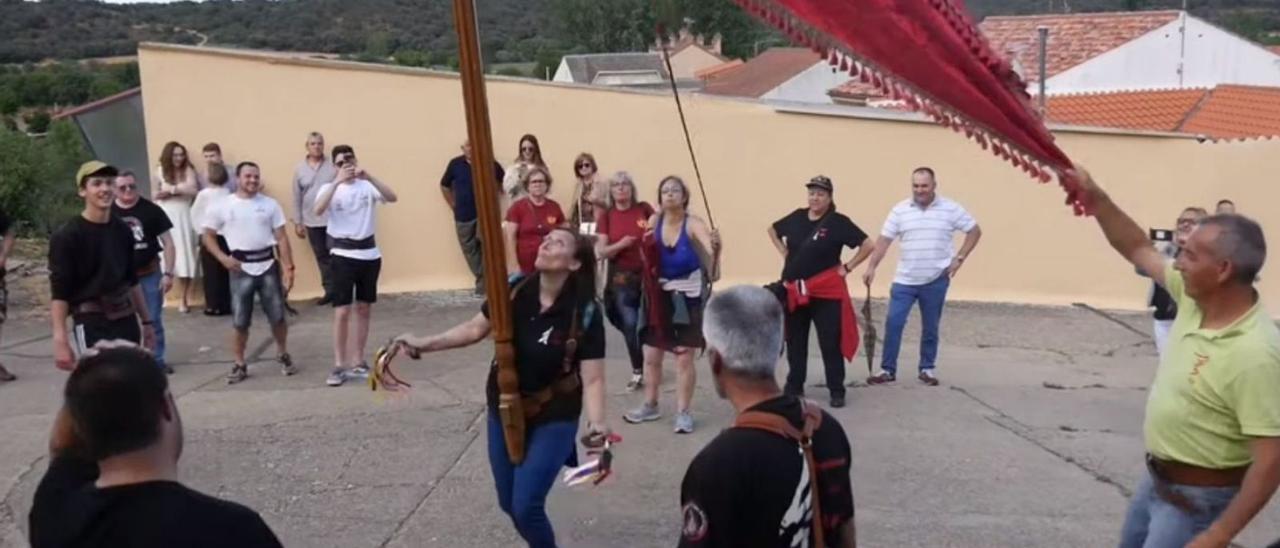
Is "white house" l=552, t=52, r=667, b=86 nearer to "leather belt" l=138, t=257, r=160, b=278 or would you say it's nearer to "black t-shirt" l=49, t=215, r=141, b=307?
"leather belt" l=138, t=257, r=160, b=278

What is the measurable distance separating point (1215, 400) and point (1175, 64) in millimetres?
28405

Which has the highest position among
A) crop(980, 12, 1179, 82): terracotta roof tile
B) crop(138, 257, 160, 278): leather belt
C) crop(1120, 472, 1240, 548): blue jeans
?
crop(980, 12, 1179, 82): terracotta roof tile

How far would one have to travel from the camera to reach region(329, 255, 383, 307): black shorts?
902 centimetres

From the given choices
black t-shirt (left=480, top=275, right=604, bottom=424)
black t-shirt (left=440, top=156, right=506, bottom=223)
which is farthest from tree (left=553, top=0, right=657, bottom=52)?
black t-shirt (left=480, top=275, right=604, bottom=424)

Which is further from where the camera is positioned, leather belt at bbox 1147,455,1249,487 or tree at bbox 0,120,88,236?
tree at bbox 0,120,88,236

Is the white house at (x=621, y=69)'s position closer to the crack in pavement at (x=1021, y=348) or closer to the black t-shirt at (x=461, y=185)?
the black t-shirt at (x=461, y=185)

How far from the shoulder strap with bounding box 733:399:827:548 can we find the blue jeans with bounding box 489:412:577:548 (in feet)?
6.64

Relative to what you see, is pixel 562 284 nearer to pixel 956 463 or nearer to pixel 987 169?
pixel 956 463

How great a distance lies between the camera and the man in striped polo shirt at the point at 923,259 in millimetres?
9312

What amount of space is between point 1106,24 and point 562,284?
88.2ft

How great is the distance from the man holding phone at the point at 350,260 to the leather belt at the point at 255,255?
1.43ft

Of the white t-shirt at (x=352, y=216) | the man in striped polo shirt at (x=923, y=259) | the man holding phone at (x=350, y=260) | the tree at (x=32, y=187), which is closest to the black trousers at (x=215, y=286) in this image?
the man holding phone at (x=350, y=260)

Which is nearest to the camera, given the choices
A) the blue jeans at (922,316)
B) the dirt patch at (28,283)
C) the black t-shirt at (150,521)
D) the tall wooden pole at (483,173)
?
the black t-shirt at (150,521)

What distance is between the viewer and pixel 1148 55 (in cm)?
2880
